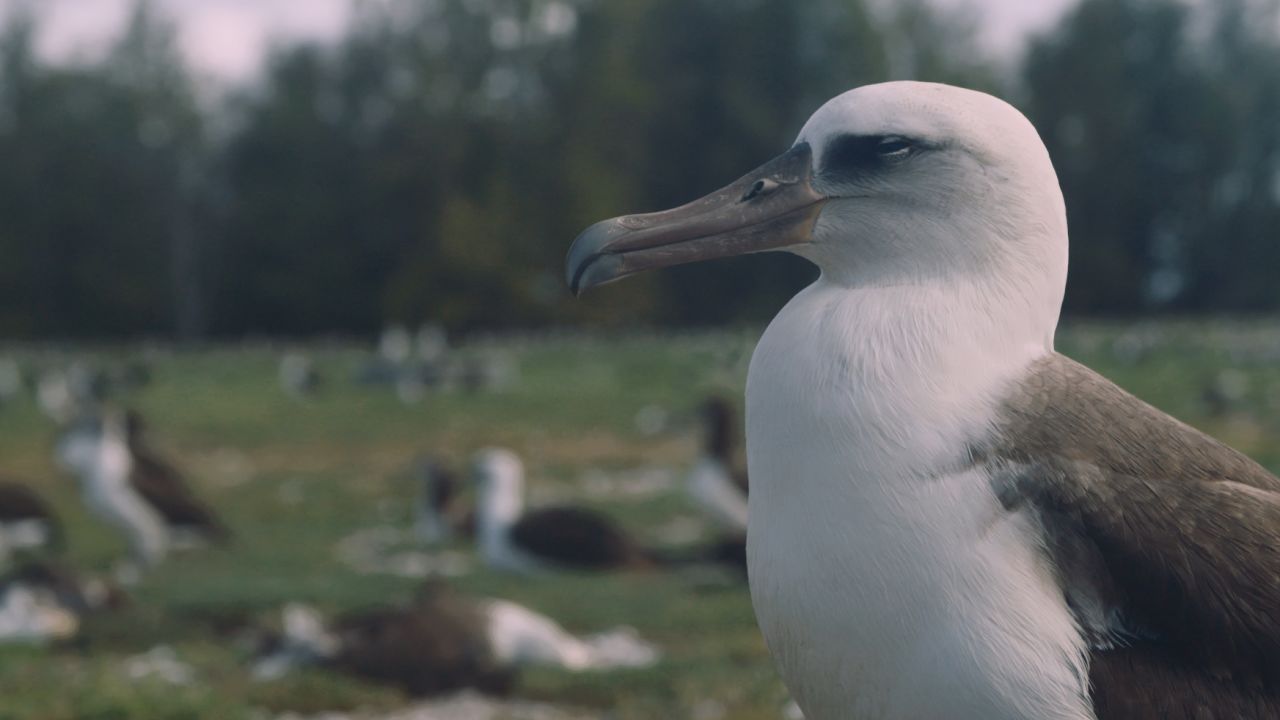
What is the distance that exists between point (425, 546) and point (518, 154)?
44.1 meters

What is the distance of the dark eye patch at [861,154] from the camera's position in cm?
317

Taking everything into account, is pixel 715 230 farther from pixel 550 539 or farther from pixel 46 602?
pixel 550 539

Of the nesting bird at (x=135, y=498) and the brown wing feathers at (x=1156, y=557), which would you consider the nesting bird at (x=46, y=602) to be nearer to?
the nesting bird at (x=135, y=498)

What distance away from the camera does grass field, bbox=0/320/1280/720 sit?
7.39 metres

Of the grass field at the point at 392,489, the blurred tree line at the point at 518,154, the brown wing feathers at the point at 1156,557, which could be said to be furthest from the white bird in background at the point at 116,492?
the blurred tree line at the point at 518,154

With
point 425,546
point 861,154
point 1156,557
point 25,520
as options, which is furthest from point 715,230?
point 25,520

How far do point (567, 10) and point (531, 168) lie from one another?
6.47 m

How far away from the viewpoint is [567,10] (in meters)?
58.3

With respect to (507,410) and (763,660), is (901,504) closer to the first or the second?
(763,660)

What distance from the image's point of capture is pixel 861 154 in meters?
3.20

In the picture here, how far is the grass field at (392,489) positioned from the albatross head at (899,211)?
3678 mm

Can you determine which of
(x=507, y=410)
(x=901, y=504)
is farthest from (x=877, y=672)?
(x=507, y=410)

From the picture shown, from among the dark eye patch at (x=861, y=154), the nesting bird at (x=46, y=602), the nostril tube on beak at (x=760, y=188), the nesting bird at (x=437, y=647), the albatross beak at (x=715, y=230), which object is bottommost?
the nesting bird at (x=46, y=602)

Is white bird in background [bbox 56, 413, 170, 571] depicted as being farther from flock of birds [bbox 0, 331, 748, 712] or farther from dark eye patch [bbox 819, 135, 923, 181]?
dark eye patch [bbox 819, 135, 923, 181]
